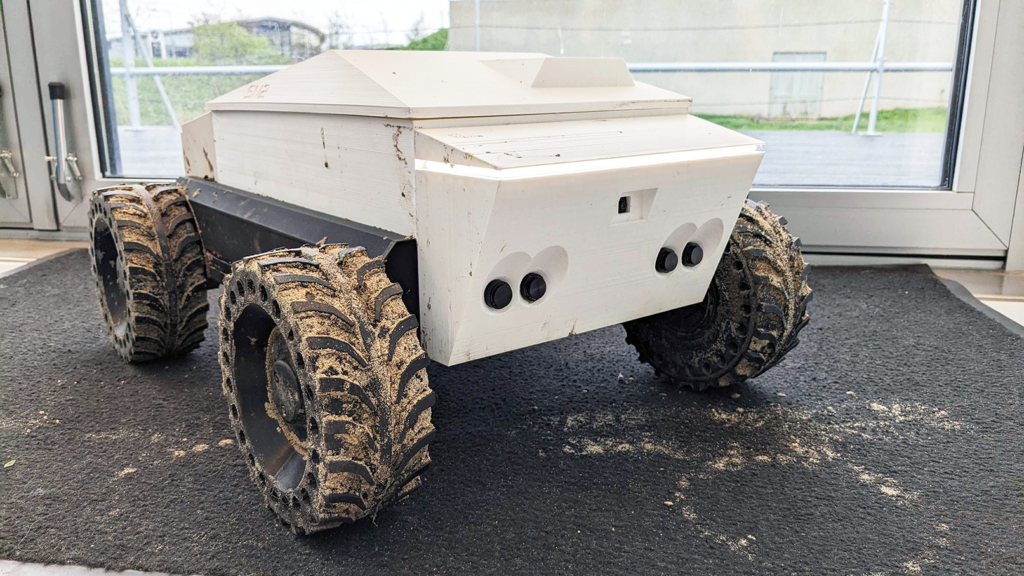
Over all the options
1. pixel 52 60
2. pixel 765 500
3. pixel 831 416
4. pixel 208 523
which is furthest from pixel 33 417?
pixel 52 60

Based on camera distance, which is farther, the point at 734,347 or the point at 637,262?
the point at 734,347

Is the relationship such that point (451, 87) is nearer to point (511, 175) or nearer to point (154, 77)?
point (511, 175)

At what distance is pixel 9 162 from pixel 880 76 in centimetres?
380

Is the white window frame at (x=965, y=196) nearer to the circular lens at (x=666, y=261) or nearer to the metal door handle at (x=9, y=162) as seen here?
the metal door handle at (x=9, y=162)

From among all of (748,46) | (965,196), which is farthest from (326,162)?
(965,196)

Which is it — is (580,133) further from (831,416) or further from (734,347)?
(831,416)

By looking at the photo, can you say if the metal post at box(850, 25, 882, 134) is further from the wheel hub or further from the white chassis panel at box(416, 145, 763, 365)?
the wheel hub

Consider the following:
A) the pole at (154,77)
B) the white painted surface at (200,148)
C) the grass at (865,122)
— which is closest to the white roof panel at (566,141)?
the white painted surface at (200,148)

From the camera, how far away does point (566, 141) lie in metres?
1.25

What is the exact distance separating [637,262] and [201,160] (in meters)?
1.21

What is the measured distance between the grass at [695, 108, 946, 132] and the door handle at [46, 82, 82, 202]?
2798 mm

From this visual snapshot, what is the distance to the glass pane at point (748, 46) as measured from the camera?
3100mm

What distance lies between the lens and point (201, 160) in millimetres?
1959

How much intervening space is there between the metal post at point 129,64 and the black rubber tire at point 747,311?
2933 mm
